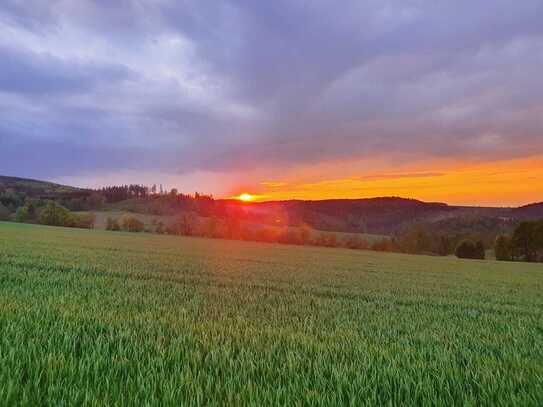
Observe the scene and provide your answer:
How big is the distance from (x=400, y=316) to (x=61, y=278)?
1003cm

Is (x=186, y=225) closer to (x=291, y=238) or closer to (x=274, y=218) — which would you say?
(x=291, y=238)

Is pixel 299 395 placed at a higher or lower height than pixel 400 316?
higher

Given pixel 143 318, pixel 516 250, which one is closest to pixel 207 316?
pixel 143 318

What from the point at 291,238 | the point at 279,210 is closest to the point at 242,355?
the point at 291,238

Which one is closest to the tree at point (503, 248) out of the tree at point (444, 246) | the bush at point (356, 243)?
the tree at point (444, 246)

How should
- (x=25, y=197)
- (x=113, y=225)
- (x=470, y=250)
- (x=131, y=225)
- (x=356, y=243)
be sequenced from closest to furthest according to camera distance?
1. (x=470, y=250)
2. (x=113, y=225)
3. (x=131, y=225)
4. (x=356, y=243)
5. (x=25, y=197)

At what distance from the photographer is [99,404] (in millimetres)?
2951

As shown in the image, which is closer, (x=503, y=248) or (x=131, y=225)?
(x=503, y=248)

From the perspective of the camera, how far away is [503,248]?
94.8 meters

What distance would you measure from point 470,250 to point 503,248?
25.5ft

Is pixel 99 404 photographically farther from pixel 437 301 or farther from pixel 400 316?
pixel 437 301

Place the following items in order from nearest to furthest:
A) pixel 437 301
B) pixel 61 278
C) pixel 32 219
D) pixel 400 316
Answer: pixel 400 316 < pixel 61 278 < pixel 437 301 < pixel 32 219

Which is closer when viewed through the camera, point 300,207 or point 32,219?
point 32,219

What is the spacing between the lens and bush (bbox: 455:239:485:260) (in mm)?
95312
